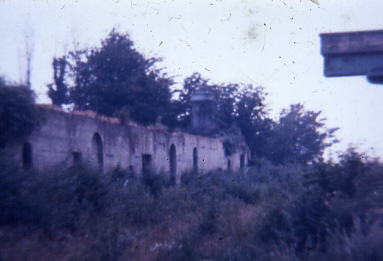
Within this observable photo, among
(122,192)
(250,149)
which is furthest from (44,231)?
(250,149)

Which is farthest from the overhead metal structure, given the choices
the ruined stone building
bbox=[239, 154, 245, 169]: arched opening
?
bbox=[239, 154, 245, 169]: arched opening

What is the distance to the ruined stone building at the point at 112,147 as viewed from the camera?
16.4 m

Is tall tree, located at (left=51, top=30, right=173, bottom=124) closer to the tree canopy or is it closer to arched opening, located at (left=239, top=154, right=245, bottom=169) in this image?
the tree canopy

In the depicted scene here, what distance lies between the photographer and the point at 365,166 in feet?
28.9

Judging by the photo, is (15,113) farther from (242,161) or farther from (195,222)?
(242,161)

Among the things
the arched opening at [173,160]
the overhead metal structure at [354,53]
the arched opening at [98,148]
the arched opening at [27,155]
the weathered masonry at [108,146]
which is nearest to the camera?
the overhead metal structure at [354,53]

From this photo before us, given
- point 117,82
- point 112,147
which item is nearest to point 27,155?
point 112,147

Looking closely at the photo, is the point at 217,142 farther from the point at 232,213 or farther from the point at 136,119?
the point at 232,213

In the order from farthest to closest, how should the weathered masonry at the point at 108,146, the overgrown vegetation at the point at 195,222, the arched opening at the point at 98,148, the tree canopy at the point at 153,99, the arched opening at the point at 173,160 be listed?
the tree canopy at the point at 153,99 < the arched opening at the point at 173,160 < the arched opening at the point at 98,148 < the weathered masonry at the point at 108,146 < the overgrown vegetation at the point at 195,222

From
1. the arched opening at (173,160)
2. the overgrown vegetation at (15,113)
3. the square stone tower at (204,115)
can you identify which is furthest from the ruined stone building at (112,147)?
the square stone tower at (204,115)

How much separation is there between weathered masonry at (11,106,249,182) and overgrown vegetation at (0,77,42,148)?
0.53 meters

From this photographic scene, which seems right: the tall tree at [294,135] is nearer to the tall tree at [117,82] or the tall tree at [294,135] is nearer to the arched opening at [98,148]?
the tall tree at [117,82]

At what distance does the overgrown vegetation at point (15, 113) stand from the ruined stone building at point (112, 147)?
1.64 feet

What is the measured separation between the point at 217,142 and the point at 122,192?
934 inches
